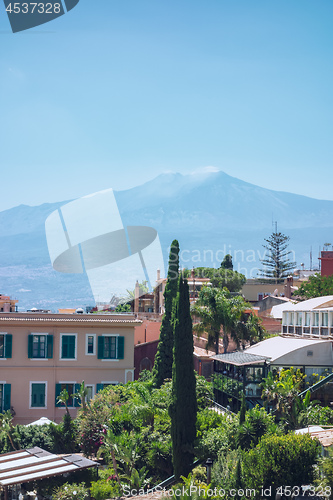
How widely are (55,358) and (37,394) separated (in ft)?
6.03

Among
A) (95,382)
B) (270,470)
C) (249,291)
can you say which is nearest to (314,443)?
(270,470)

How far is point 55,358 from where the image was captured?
30953 mm

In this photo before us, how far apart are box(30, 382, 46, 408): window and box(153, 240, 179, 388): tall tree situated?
17.4 feet

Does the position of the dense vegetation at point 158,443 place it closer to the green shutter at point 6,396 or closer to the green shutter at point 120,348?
the green shutter at point 120,348

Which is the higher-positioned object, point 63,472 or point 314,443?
point 314,443

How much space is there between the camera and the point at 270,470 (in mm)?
17078

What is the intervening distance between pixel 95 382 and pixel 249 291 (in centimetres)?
3927

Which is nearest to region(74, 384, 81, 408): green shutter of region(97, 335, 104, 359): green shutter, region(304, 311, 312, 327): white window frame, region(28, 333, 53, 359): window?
region(97, 335, 104, 359): green shutter

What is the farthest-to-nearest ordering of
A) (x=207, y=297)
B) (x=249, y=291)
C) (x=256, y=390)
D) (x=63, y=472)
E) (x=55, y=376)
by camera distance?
1. (x=249, y=291)
2. (x=207, y=297)
3. (x=55, y=376)
4. (x=256, y=390)
5. (x=63, y=472)

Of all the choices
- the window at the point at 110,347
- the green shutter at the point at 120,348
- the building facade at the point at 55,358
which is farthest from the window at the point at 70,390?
the green shutter at the point at 120,348

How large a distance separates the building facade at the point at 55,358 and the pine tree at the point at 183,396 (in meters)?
8.68

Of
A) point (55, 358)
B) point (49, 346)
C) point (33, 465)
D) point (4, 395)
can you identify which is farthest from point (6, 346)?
point (33, 465)

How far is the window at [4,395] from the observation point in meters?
30.0

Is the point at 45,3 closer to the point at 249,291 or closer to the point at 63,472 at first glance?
the point at 63,472
